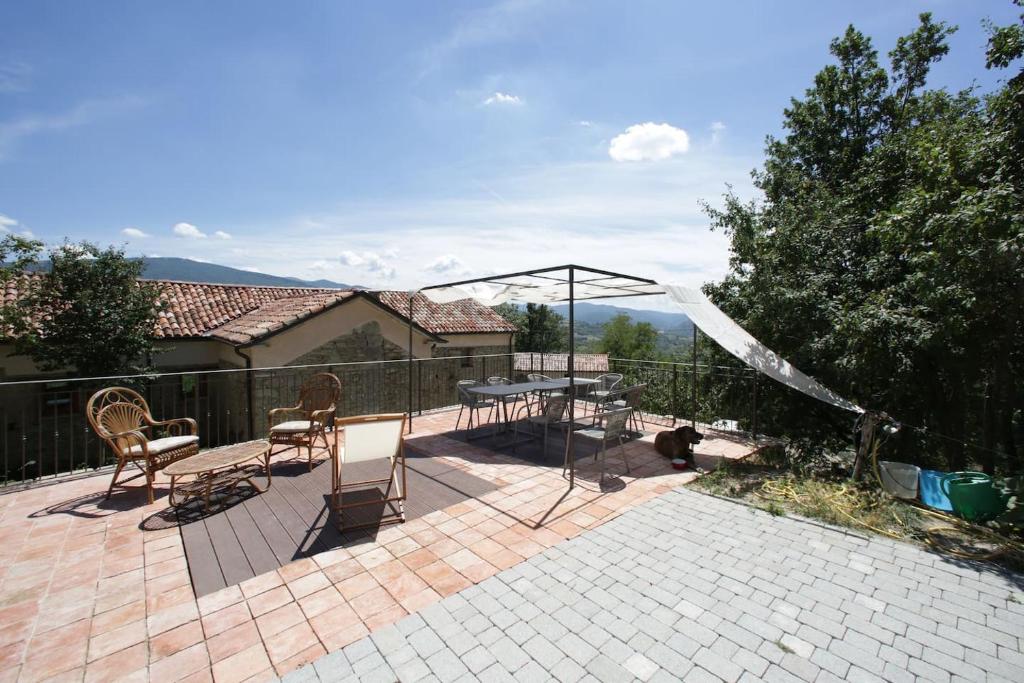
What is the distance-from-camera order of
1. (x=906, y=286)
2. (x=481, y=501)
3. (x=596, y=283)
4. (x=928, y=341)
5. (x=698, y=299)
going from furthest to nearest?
1. (x=596, y=283)
2. (x=698, y=299)
3. (x=906, y=286)
4. (x=928, y=341)
5. (x=481, y=501)

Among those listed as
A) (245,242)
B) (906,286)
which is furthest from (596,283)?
(245,242)

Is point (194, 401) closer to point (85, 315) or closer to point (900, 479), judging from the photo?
point (85, 315)

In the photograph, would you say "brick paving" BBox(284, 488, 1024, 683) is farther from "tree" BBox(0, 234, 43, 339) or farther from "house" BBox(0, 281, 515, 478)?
"tree" BBox(0, 234, 43, 339)

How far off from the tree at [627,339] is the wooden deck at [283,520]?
4722cm

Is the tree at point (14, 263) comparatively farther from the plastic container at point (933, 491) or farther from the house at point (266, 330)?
the plastic container at point (933, 491)

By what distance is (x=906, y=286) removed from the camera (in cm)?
511

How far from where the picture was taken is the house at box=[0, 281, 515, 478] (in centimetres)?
1107

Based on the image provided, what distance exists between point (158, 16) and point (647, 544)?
830cm

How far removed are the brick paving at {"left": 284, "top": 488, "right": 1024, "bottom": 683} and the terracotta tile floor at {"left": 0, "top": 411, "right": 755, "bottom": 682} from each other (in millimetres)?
251

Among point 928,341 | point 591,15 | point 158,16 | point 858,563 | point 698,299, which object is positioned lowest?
point 858,563

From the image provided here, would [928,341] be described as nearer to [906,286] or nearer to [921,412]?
A: [906,286]

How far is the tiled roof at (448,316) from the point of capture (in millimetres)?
18016

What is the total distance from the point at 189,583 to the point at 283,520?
35.8 inches

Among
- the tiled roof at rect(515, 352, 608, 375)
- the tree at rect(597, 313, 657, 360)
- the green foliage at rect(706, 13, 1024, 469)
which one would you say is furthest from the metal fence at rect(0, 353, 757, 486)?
the tree at rect(597, 313, 657, 360)
